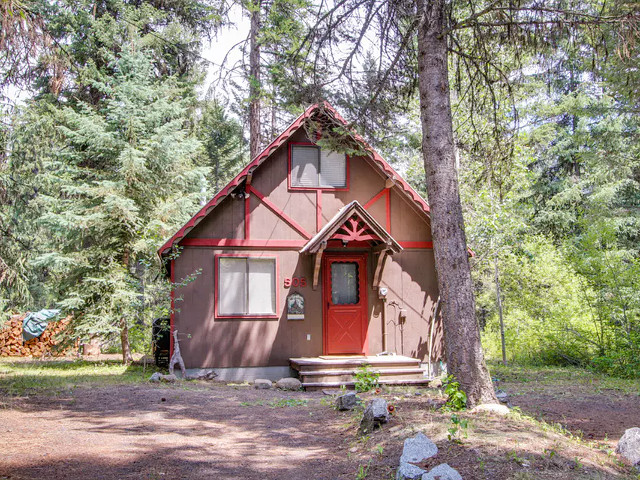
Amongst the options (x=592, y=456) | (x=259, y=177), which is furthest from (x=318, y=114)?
(x=592, y=456)

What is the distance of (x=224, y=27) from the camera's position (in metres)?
17.2

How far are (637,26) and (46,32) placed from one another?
23.5 ft

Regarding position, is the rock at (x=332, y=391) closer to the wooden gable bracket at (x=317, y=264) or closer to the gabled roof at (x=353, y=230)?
the wooden gable bracket at (x=317, y=264)

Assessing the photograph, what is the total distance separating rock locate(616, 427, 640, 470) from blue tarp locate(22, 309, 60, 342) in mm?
16884

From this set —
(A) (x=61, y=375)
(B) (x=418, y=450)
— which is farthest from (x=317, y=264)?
(B) (x=418, y=450)

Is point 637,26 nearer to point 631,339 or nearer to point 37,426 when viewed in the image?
point 631,339

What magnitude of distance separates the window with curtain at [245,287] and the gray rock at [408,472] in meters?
7.49

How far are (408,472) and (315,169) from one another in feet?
29.0

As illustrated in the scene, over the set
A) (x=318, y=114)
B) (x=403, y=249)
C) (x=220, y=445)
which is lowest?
(x=220, y=445)

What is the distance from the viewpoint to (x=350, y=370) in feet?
34.2

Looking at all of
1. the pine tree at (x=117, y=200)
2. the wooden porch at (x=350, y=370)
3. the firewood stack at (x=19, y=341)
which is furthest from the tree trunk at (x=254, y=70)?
the firewood stack at (x=19, y=341)

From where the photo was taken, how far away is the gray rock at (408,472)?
4059 millimetres

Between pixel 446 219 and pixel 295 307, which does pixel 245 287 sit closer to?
pixel 295 307

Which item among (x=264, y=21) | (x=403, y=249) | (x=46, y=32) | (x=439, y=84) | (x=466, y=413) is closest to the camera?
(x=466, y=413)
